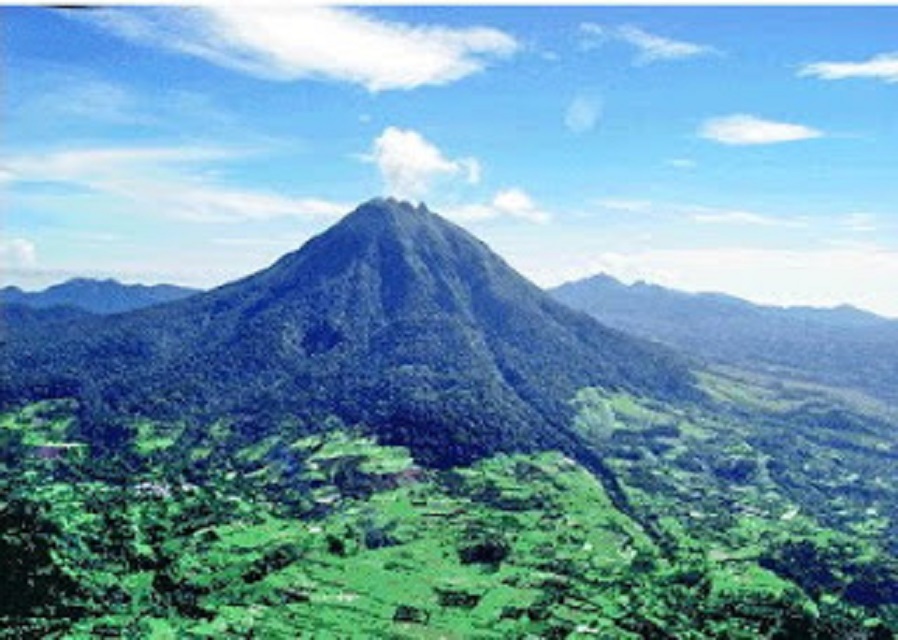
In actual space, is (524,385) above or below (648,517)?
above

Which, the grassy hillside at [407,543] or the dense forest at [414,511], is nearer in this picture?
the grassy hillside at [407,543]

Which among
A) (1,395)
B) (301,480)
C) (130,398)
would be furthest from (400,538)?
(1,395)

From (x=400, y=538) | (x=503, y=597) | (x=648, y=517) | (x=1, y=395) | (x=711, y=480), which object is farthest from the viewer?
(x=1, y=395)

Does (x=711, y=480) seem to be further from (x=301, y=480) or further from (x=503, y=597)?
(x=503, y=597)

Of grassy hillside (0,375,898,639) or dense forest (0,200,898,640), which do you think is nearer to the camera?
grassy hillside (0,375,898,639)

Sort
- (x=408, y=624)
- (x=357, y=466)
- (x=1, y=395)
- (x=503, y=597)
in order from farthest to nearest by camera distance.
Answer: (x=1, y=395) → (x=357, y=466) → (x=503, y=597) → (x=408, y=624)

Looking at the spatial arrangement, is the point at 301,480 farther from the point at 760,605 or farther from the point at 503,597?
the point at 760,605

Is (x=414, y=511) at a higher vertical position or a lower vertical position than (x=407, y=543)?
higher

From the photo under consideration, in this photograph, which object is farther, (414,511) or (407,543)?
(414,511)

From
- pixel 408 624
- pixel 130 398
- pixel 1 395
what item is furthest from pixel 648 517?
pixel 1 395

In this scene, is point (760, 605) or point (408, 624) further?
point (760, 605)
